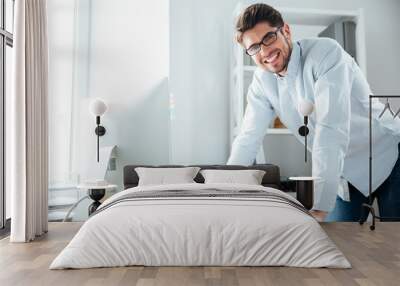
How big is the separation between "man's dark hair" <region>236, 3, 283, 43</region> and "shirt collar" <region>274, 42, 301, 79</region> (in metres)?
0.30

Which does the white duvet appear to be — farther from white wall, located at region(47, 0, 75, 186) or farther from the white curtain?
white wall, located at region(47, 0, 75, 186)

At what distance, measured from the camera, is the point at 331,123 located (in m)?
5.11

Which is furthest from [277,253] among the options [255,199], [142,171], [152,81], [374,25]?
[374,25]

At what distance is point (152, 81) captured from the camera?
5.47 meters

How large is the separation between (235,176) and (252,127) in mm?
617

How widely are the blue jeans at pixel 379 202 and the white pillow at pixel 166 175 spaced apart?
153 cm

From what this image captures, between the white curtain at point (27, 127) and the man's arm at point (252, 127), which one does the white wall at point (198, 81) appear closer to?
the man's arm at point (252, 127)

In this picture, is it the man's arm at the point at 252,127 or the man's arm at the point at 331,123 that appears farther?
the man's arm at the point at 252,127

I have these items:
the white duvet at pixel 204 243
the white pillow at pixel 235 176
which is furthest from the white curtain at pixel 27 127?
the white pillow at pixel 235 176

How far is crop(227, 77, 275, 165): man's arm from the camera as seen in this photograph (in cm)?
526

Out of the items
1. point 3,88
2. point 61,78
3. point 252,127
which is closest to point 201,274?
point 252,127

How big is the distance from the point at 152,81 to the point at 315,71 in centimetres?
174

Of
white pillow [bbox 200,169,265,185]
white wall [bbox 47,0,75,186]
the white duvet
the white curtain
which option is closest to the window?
the white curtain

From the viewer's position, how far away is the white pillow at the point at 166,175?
504 cm
